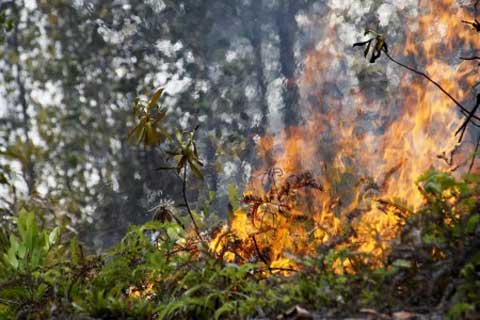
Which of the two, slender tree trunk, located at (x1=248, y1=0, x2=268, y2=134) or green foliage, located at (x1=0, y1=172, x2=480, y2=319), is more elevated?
slender tree trunk, located at (x1=248, y1=0, x2=268, y2=134)

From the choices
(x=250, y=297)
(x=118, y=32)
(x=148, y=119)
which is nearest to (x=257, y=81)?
(x=118, y=32)

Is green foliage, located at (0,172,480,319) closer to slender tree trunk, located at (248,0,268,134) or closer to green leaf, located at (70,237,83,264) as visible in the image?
green leaf, located at (70,237,83,264)

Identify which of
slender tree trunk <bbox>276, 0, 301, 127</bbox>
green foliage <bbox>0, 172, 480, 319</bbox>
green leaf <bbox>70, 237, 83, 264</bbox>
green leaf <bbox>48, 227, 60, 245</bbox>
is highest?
slender tree trunk <bbox>276, 0, 301, 127</bbox>

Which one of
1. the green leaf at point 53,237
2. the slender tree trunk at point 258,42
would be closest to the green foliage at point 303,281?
the green leaf at point 53,237

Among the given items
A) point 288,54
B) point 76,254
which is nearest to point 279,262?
point 76,254

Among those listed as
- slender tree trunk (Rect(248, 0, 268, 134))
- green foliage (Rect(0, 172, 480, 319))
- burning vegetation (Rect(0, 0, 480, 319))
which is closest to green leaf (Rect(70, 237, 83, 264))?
burning vegetation (Rect(0, 0, 480, 319))

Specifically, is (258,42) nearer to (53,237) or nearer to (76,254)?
(53,237)

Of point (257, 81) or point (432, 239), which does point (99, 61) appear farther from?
point (432, 239)

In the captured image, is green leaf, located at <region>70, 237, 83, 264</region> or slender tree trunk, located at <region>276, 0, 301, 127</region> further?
slender tree trunk, located at <region>276, 0, 301, 127</region>

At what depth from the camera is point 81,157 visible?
11008mm

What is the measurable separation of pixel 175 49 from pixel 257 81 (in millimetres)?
2528

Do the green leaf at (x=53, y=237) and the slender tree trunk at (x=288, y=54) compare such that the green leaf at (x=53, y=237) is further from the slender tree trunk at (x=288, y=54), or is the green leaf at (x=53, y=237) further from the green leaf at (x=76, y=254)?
the slender tree trunk at (x=288, y=54)

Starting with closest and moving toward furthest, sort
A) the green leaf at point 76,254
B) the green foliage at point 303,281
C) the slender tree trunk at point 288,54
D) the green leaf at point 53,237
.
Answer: the green foliage at point 303,281 → the green leaf at point 76,254 → the green leaf at point 53,237 → the slender tree trunk at point 288,54

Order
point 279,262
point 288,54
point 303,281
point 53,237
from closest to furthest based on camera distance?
point 303,281 < point 279,262 < point 53,237 < point 288,54
